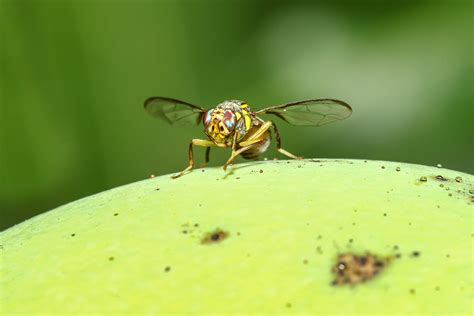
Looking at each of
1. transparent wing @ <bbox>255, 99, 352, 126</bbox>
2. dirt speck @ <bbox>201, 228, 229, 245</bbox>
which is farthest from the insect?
dirt speck @ <bbox>201, 228, 229, 245</bbox>

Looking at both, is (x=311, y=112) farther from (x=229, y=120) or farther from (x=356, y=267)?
(x=356, y=267)

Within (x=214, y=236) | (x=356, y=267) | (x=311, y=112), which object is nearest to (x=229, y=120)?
(x=311, y=112)

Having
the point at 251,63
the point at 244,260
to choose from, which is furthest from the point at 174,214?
the point at 251,63

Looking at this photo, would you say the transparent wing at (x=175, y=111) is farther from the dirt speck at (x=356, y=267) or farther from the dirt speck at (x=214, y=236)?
the dirt speck at (x=356, y=267)

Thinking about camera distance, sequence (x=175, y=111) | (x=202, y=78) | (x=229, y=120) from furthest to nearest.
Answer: (x=202, y=78), (x=175, y=111), (x=229, y=120)

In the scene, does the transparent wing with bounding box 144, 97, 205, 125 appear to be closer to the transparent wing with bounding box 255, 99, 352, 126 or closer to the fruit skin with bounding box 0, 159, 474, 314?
the transparent wing with bounding box 255, 99, 352, 126
